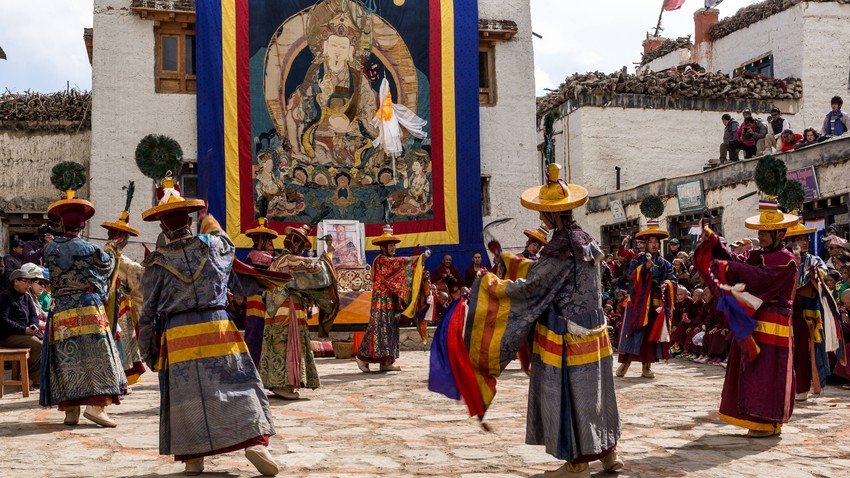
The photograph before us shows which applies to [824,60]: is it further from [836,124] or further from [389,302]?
[389,302]

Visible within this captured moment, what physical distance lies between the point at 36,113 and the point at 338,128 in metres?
6.47

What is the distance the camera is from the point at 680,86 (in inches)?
1030

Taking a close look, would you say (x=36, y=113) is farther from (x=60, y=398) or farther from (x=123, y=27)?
(x=60, y=398)

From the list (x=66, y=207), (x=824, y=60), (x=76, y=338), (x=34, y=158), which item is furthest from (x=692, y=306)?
(x=824, y=60)

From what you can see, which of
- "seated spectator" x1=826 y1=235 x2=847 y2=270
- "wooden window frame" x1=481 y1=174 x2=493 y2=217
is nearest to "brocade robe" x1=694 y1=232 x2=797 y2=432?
"seated spectator" x1=826 y1=235 x2=847 y2=270

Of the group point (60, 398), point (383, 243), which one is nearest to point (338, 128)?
point (383, 243)

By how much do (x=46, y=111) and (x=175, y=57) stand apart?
3052 mm

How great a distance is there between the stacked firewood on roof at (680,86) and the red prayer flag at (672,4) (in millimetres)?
5262

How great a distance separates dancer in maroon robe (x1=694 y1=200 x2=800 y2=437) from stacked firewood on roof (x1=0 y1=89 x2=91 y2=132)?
1718 cm

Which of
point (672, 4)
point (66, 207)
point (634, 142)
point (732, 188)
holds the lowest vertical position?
point (66, 207)

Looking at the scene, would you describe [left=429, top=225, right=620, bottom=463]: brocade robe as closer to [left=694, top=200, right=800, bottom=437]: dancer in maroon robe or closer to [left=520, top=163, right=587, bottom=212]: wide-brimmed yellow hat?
[left=520, top=163, right=587, bottom=212]: wide-brimmed yellow hat

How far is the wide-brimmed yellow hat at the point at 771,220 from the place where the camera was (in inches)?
300

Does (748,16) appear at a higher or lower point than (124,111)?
higher

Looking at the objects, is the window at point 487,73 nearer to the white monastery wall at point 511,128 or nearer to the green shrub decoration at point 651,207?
the white monastery wall at point 511,128
